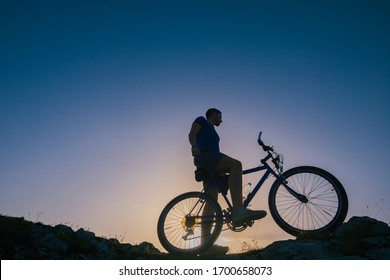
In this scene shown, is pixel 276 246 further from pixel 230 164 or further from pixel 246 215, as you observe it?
pixel 230 164

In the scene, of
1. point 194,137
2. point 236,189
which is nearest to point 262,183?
point 236,189

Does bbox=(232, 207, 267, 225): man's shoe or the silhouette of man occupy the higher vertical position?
the silhouette of man

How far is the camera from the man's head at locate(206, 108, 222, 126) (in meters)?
7.16

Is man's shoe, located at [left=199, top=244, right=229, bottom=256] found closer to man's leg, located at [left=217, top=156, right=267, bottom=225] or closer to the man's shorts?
man's leg, located at [left=217, top=156, right=267, bottom=225]

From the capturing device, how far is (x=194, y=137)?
6613mm

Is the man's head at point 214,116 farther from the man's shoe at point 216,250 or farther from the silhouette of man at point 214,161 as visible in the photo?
the man's shoe at point 216,250

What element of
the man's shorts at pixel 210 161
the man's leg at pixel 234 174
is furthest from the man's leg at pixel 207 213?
the man's leg at pixel 234 174

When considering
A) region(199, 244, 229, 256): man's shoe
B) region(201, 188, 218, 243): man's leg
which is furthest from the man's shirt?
region(199, 244, 229, 256): man's shoe

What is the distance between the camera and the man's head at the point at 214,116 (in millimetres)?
7160

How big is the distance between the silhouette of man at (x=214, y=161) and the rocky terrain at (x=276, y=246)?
0.87 meters

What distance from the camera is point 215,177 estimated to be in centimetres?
657

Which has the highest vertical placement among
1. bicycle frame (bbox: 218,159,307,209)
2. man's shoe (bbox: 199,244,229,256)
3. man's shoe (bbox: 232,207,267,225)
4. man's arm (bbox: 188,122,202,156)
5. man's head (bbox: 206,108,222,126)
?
man's head (bbox: 206,108,222,126)

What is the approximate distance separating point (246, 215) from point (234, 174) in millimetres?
895
